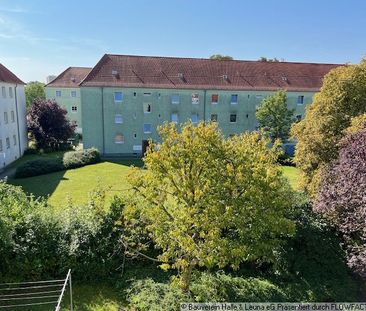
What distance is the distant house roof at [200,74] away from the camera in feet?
121

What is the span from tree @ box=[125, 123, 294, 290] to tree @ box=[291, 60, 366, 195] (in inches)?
268

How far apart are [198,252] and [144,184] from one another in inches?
96.9

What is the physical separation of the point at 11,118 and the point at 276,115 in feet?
95.0

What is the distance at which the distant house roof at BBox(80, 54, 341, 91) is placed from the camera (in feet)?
121

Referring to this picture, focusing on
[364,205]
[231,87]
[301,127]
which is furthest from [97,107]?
[364,205]

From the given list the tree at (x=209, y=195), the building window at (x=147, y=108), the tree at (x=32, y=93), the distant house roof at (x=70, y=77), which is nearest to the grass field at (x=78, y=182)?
the building window at (x=147, y=108)

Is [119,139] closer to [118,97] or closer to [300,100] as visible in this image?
[118,97]

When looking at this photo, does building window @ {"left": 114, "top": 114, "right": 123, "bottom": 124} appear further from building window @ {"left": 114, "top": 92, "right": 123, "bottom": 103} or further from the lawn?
the lawn

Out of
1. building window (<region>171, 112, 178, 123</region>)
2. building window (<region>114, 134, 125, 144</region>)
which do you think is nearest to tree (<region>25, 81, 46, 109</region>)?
building window (<region>114, 134, 125, 144</region>)

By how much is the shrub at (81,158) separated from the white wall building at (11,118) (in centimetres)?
615

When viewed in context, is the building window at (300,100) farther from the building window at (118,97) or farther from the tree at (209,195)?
the tree at (209,195)

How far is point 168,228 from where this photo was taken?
31.1 feet

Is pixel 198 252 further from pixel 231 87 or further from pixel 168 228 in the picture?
pixel 231 87

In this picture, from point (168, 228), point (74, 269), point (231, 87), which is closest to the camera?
point (168, 228)
